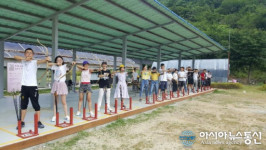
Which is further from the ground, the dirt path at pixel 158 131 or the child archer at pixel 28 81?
the child archer at pixel 28 81

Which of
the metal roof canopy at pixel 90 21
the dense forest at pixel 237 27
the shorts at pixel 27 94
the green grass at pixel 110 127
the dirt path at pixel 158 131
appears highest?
the dense forest at pixel 237 27

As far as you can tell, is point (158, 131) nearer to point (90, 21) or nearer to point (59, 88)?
point (59, 88)

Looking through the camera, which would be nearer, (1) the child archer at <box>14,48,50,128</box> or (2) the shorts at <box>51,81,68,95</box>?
(1) the child archer at <box>14,48,50,128</box>

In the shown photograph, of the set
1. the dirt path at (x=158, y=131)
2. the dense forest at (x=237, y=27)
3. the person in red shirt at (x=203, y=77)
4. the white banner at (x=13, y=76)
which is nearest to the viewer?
the dirt path at (x=158, y=131)

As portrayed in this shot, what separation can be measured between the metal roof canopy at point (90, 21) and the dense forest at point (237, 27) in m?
20.9

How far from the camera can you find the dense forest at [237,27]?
3127 centimetres

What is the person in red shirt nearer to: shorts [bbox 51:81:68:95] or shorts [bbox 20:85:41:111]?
shorts [bbox 51:81:68:95]

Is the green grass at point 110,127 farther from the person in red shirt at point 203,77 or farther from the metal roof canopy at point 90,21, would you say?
the person in red shirt at point 203,77

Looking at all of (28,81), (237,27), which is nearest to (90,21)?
(28,81)

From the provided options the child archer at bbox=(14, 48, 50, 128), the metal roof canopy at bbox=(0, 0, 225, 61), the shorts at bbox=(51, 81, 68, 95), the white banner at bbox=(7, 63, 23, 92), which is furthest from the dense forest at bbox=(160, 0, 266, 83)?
the child archer at bbox=(14, 48, 50, 128)

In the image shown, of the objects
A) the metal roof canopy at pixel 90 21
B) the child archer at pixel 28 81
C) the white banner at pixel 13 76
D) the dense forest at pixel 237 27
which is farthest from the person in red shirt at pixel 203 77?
the dense forest at pixel 237 27

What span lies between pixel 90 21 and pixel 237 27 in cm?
5213

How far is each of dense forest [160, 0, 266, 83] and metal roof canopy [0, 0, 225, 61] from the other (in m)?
20.9

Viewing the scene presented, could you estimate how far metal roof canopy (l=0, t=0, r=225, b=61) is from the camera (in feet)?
21.9
